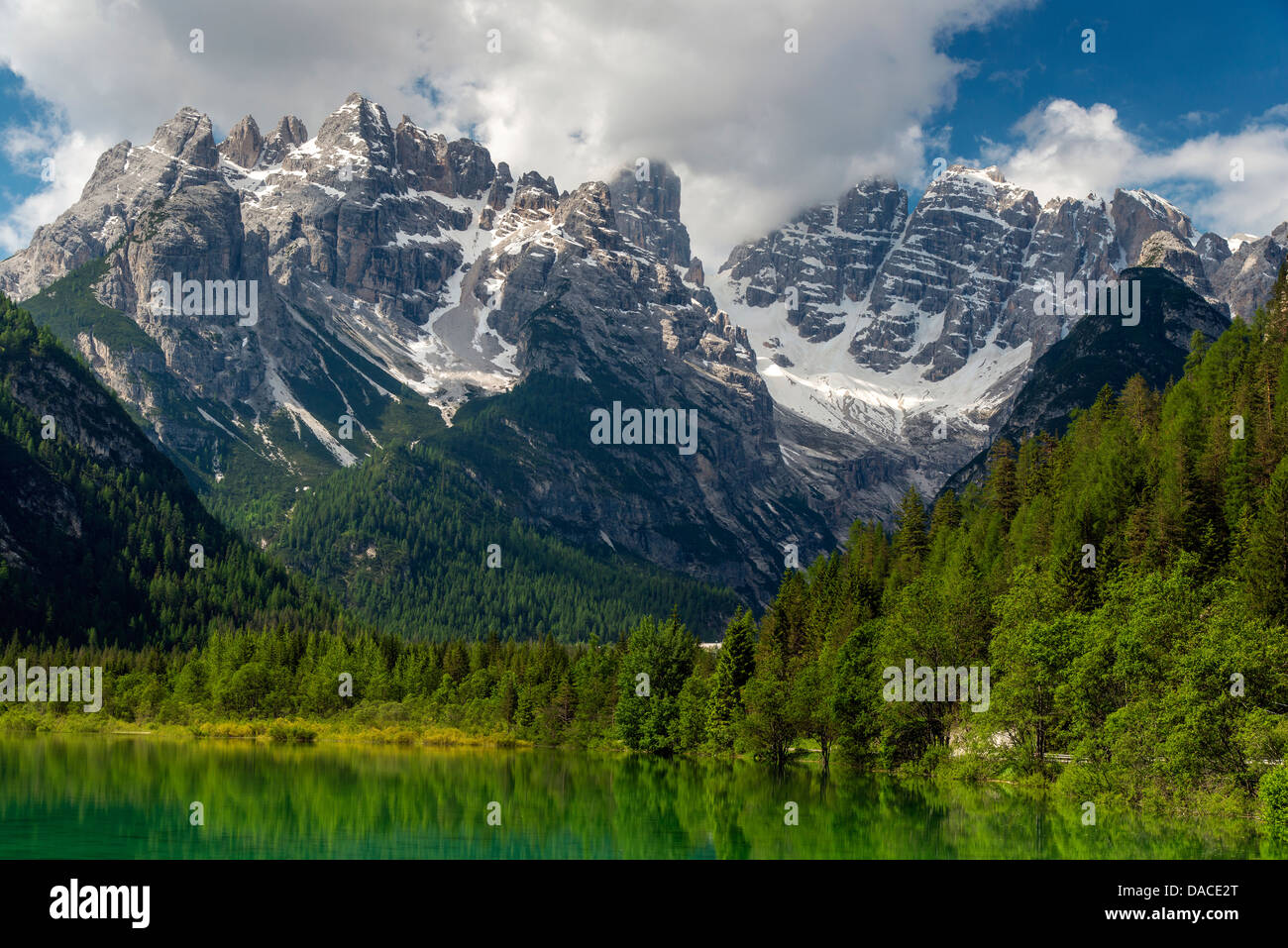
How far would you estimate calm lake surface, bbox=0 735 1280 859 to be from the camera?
51.4 meters

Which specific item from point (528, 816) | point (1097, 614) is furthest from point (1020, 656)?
point (528, 816)

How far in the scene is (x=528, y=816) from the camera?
64125 millimetres

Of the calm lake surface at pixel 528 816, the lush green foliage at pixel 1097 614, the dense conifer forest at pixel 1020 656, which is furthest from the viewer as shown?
the dense conifer forest at pixel 1020 656

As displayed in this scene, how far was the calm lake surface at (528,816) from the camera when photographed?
5141 cm

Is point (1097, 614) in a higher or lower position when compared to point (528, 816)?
higher

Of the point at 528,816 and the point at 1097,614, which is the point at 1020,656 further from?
the point at 528,816

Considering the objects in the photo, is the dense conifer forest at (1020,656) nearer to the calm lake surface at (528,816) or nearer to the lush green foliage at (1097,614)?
the lush green foliage at (1097,614)

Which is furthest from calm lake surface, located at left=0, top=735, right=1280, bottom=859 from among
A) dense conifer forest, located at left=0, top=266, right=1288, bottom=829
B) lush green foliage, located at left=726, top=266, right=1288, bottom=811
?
dense conifer forest, located at left=0, top=266, right=1288, bottom=829

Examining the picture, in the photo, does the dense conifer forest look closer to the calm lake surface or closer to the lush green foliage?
the lush green foliage

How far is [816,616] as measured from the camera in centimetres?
12519

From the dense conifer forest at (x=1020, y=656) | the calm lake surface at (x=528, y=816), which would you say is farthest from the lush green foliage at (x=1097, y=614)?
the calm lake surface at (x=528, y=816)
